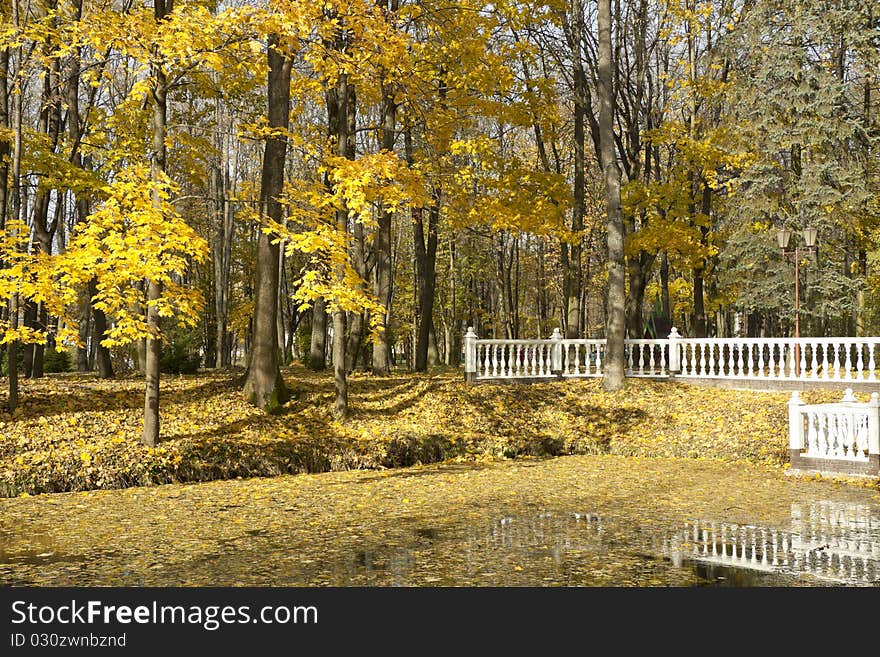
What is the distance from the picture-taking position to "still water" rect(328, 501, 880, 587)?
6.56 m

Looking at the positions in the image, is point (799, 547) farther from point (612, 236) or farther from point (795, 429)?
point (612, 236)

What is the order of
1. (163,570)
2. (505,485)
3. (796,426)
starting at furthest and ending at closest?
(796,426), (505,485), (163,570)

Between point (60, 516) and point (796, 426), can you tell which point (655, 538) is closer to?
point (796, 426)

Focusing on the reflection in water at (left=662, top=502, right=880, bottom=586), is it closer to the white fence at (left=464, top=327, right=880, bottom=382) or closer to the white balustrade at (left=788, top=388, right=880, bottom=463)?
the white balustrade at (left=788, top=388, right=880, bottom=463)

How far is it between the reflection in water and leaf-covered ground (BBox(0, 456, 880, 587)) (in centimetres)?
16

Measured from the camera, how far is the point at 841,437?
1280 cm

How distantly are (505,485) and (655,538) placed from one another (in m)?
4.27

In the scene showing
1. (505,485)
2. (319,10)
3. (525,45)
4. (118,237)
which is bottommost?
(505,485)

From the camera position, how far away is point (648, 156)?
30.1 meters

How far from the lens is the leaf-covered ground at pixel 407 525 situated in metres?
6.80

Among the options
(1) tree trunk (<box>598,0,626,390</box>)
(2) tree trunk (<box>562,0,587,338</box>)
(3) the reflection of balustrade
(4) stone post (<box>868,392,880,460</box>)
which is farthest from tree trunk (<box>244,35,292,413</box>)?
(4) stone post (<box>868,392,880,460</box>)

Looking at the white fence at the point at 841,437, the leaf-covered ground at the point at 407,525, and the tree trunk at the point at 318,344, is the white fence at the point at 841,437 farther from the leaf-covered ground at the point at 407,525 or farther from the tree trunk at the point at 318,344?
the tree trunk at the point at 318,344

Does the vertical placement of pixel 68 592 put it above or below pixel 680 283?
below

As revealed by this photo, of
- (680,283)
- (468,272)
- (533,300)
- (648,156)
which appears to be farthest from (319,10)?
(533,300)
